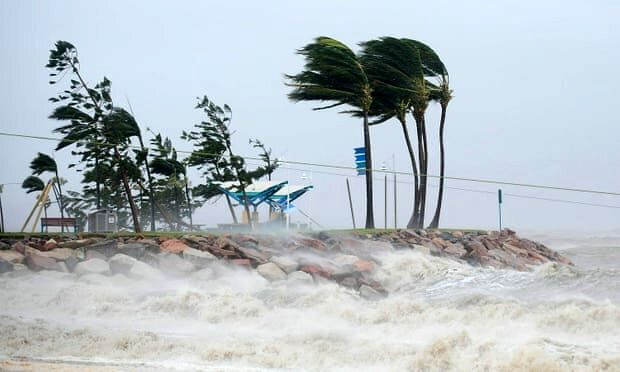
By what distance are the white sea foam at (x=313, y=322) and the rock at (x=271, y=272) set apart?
0.65 ft

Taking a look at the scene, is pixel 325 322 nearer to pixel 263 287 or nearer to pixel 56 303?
pixel 263 287

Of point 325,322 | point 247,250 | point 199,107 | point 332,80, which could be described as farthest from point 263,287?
point 199,107

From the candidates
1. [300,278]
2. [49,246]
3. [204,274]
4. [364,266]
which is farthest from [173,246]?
[364,266]

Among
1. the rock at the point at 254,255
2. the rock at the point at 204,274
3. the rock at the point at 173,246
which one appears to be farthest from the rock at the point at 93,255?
the rock at the point at 254,255

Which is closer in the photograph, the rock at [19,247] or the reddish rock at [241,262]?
the reddish rock at [241,262]

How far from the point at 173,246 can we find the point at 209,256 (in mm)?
763

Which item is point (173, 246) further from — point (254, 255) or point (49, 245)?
point (49, 245)

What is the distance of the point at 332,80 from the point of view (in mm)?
23766

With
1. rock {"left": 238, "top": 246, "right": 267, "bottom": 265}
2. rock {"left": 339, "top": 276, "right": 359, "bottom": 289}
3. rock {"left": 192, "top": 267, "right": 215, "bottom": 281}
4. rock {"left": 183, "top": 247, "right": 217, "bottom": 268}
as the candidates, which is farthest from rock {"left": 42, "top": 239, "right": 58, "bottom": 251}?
rock {"left": 339, "top": 276, "right": 359, "bottom": 289}

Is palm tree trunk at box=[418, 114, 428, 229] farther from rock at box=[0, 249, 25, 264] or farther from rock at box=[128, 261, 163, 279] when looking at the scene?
rock at box=[0, 249, 25, 264]

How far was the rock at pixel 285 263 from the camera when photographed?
47.4 feet

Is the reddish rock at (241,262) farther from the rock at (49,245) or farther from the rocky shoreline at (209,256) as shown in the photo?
the rock at (49,245)

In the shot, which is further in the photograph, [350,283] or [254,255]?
[254,255]

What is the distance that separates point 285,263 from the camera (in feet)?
47.9
